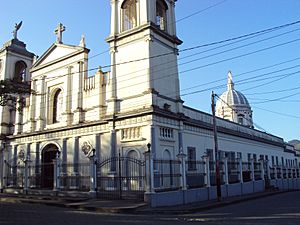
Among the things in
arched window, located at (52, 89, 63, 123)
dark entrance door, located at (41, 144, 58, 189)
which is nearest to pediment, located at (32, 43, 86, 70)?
arched window, located at (52, 89, 63, 123)

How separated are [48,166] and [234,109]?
126 feet

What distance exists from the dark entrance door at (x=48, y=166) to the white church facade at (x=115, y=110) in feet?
0.26

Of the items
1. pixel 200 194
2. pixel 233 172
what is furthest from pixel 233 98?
pixel 200 194

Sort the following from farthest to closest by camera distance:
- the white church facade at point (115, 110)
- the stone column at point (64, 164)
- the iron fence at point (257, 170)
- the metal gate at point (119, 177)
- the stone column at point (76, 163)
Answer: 1. the iron fence at point (257, 170)
2. the stone column at point (64, 164)
3. the stone column at point (76, 163)
4. the white church facade at point (115, 110)
5. the metal gate at point (119, 177)

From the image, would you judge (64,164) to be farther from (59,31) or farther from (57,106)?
(59,31)

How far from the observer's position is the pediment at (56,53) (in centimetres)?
2500

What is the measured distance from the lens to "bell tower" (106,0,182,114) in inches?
798

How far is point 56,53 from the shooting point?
26.6m

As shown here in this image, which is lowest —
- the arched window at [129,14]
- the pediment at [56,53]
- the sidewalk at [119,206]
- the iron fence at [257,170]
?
the sidewalk at [119,206]

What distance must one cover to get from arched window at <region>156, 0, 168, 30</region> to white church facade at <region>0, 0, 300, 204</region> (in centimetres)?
7

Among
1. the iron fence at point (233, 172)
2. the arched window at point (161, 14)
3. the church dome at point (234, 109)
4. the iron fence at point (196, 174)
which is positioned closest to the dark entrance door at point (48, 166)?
the iron fence at point (196, 174)

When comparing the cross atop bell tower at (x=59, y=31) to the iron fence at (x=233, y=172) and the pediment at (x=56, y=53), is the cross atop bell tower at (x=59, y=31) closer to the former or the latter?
the pediment at (x=56, y=53)

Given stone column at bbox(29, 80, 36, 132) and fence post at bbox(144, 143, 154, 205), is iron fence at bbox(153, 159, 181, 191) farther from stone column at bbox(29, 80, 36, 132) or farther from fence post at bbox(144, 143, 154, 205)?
stone column at bbox(29, 80, 36, 132)

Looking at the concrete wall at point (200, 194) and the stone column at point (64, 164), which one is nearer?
the concrete wall at point (200, 194)
